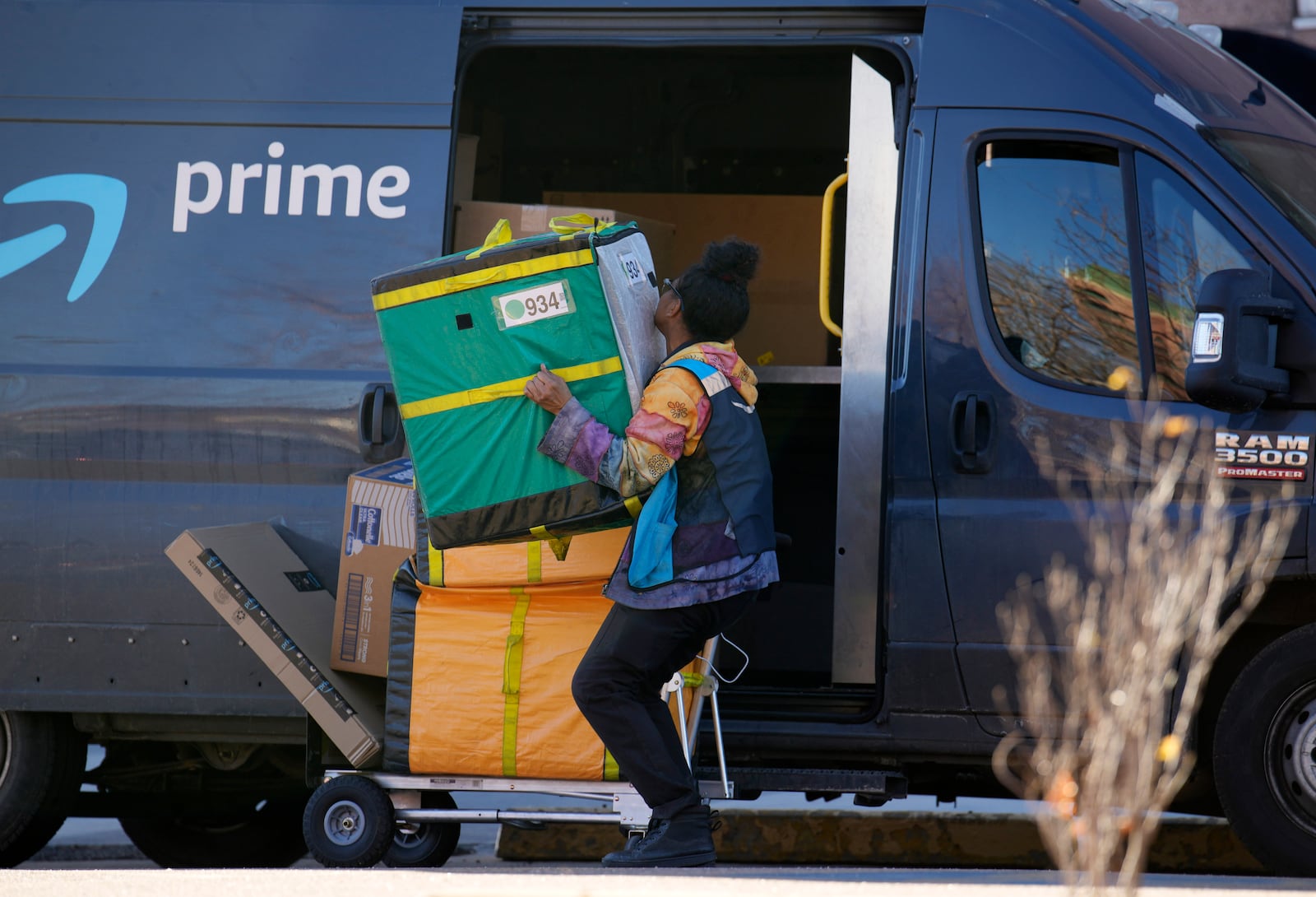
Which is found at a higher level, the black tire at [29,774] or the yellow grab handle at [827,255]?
the yellow grab handle at [827,255]

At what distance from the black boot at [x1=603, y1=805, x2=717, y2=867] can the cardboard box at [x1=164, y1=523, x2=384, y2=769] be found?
0.87 metres

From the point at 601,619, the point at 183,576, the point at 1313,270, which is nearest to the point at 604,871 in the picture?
the point at 601,619

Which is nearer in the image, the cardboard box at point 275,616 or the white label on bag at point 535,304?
the white label on bag at point 535,304

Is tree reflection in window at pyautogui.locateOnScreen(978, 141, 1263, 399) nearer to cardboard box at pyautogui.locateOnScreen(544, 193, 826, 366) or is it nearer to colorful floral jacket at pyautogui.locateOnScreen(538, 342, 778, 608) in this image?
colorful floral jacket at pyautogui.locateOnScreen(538, 342, 778, 608)

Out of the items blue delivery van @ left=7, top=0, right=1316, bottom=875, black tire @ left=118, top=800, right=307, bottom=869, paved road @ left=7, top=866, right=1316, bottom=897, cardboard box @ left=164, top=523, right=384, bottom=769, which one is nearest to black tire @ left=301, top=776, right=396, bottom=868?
cardboard box @ left=164, top=523, right=384, bottom=769

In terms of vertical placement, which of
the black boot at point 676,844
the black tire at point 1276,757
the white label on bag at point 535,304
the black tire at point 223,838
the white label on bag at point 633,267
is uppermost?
the white label on bag at point 633,267

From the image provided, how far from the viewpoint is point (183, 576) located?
4598 millimetres

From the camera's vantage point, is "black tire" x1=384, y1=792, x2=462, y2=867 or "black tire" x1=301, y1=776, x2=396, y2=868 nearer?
"black tire" x1=301, y1=776, x2=396, y2=868

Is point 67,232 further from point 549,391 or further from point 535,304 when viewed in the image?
point 549,391

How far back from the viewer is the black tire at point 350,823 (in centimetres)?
429

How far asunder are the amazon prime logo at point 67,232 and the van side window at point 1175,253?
3.08m

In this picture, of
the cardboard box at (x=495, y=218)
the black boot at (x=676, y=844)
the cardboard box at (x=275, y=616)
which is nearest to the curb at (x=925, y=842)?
the black boot at (x=676, y=844)

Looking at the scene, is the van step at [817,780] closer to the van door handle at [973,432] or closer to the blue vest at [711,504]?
the blue vest at [711,504]

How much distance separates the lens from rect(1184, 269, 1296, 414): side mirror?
12.9ft
